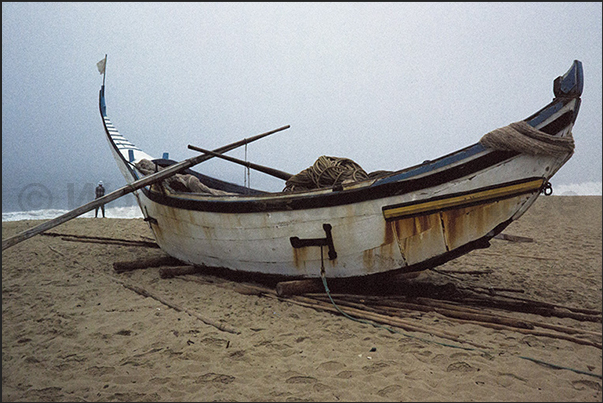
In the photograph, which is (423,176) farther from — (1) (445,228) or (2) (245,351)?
(2) (245,351)

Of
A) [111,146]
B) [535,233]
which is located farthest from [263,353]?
[535,233]

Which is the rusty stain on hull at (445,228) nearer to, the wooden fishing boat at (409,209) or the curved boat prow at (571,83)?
the wooden fishing boat at (409,209)

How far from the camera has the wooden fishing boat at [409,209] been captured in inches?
127

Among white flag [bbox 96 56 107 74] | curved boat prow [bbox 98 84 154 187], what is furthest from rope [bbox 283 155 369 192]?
white flag [bbox 96 56 107 74]

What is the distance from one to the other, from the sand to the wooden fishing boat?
55 centimetres

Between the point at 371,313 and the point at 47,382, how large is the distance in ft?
8.69

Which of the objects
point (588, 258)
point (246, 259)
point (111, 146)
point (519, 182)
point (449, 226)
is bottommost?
point (588, 258)

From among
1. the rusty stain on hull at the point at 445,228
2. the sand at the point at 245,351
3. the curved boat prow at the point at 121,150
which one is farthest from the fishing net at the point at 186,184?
the rusty stain on hull at the point at 445,228

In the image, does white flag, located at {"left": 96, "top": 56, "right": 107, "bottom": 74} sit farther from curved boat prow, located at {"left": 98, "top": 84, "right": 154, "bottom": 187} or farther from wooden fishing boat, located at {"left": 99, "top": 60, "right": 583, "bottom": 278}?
wooden fishing boat, located at {"left": 99, "top": 60, "right": 583, "bottom": 278}

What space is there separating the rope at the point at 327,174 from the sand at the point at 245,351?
1.40 metres

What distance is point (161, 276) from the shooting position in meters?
5.01

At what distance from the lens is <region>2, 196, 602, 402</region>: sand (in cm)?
232

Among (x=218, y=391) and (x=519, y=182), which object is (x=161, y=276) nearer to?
(x=218, y=391)

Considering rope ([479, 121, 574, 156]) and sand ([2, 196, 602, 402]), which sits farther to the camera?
rope ([479, 121, 574, 156])
